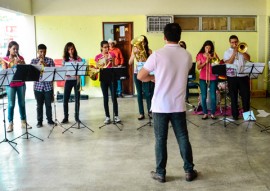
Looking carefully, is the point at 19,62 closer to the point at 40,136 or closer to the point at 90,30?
the point at 40,136

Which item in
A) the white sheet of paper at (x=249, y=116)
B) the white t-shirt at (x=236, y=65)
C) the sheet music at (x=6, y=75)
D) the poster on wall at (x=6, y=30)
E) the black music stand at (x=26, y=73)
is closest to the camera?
the sheet music at (x=6, y=75)

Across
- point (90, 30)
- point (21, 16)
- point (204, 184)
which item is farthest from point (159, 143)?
point (21, 16)

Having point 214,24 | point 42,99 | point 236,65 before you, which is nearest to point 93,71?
point 42,99

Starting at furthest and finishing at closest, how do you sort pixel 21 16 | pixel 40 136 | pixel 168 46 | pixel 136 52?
pixel 21 16, pixel 136 52, pixel 40 136, pixel 168 46

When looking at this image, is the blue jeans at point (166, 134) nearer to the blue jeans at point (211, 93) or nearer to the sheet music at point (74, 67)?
the sheet music at point (74, 67)

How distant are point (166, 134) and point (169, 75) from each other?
0.61 metres

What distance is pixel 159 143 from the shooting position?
3.46 m

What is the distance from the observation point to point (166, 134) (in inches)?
136

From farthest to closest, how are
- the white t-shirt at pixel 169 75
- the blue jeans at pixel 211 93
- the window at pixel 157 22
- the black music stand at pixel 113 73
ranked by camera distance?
the window at pixel 157 22 < the blue jeans at pixel 211 93 < the black music stand at pixel 113 73 < the white t-shirt at pixel 169 75

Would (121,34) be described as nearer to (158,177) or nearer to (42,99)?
(42,99)

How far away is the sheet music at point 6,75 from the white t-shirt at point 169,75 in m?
2.34

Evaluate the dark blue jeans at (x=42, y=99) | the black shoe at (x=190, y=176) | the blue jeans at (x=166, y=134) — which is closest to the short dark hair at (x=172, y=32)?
the blue jeans at (x=166, y=134)

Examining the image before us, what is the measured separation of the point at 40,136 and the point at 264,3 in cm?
698

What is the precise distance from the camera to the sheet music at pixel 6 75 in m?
4.70
